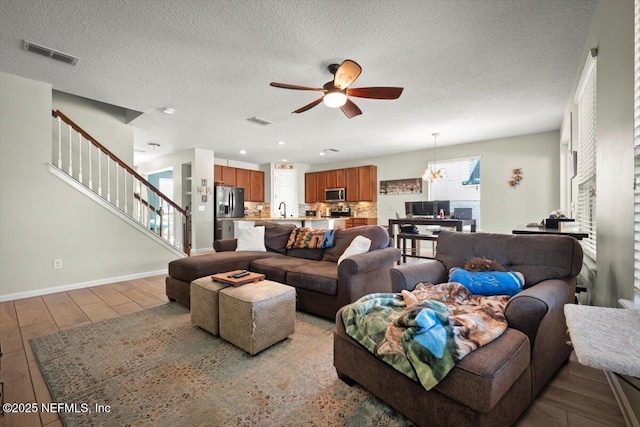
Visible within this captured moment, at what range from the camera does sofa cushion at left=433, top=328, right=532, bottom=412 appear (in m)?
1.08

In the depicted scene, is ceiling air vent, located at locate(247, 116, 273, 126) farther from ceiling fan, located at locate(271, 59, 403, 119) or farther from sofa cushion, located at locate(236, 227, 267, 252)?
ceiling fan, located at locate(271, 59, 403, 119)

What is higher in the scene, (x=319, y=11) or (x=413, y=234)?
(x=319, y=11)

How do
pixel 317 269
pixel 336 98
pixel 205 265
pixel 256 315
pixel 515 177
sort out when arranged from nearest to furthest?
pixel 256 315 → pixel 336 98 → pixel 317 269 → pixel 205 265 → pixel 515 177

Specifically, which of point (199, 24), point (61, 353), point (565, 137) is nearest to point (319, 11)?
point (199, 24)

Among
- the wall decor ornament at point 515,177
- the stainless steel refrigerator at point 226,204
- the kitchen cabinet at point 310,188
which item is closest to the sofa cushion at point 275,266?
the stainless steel refrigerator at point 226,204

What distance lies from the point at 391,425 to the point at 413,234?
4.16 metres

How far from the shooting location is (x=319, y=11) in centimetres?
212

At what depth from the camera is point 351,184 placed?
8250 mm

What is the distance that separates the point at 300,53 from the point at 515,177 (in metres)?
5.41

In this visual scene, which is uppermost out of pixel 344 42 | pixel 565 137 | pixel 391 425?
pixel 344 42

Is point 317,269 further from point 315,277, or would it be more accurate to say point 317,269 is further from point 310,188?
point 310,188

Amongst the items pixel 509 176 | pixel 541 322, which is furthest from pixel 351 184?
pixel 541 322

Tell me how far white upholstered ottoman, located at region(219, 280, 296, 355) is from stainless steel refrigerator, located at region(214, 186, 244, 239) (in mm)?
5106

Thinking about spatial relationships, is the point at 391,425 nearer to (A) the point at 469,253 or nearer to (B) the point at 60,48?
Result: (A) the point at 469,253
